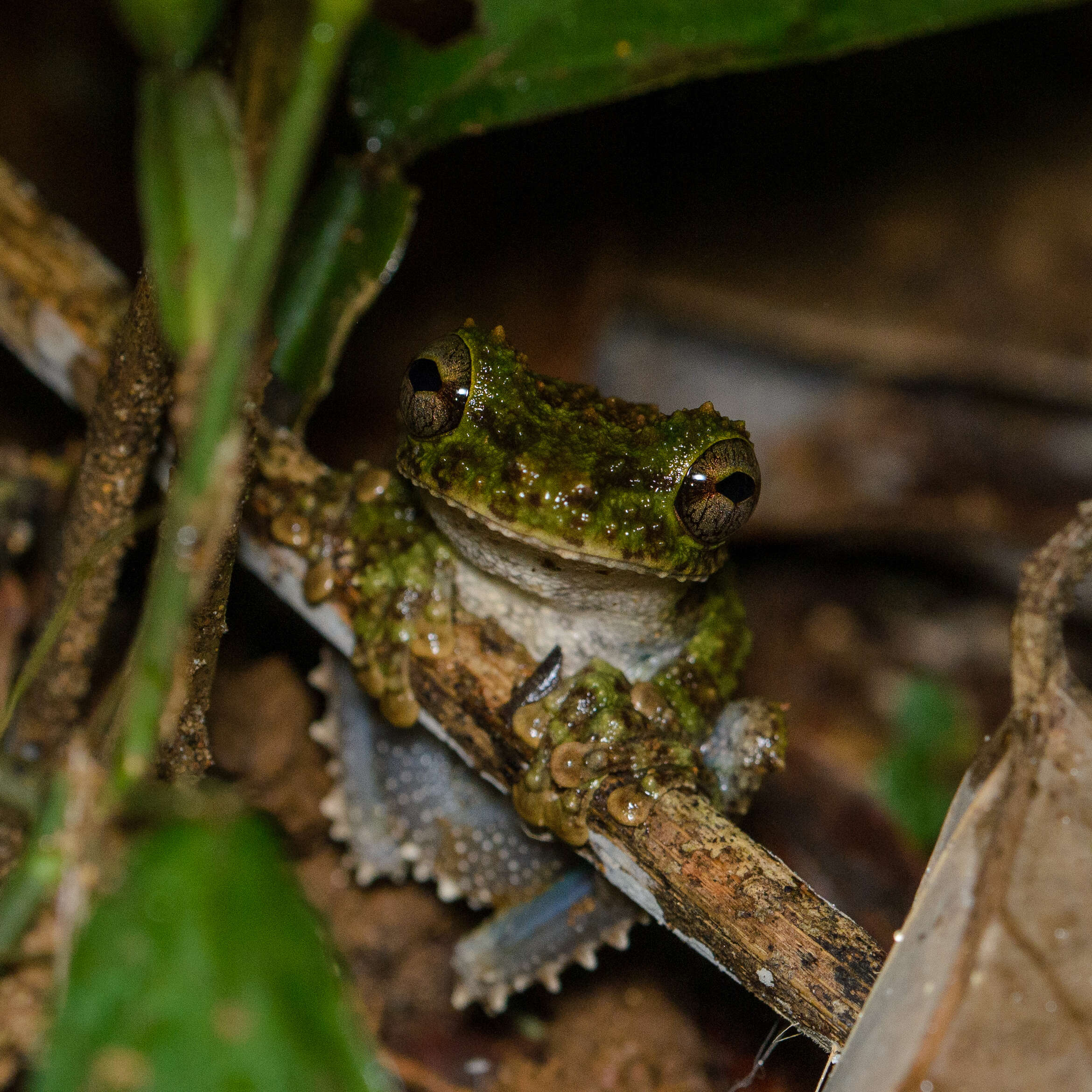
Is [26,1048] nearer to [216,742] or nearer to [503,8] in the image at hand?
[216,742]

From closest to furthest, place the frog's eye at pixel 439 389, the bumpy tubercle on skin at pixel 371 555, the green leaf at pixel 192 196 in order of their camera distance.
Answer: the green leaf at pixel 192 196 → the frog's eye at pixel 439 389 → the bumpy tubercle on skin at pixel 371 555

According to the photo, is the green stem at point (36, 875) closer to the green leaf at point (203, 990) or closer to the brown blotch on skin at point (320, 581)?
the green leaf at point (203, 990)

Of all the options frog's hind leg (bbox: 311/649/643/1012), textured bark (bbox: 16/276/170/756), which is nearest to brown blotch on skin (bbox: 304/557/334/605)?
frog's hind leg (bbox: 311/649/643/1012)

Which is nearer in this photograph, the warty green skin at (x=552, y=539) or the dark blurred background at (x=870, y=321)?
the warty green skin at (x=552, y=539)

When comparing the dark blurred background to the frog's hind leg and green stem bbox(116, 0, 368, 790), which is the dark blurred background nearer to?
the frog's hind leg

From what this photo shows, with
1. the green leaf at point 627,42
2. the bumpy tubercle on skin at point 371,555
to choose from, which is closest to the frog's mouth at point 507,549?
the bumpy tubercle on skin at point 371,555

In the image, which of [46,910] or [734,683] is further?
[734,683]

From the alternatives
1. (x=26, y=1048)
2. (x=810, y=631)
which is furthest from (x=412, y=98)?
(x=810, y=631)

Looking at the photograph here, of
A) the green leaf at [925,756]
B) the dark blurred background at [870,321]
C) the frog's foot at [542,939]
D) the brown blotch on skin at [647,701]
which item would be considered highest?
the dark blurred background at [870,321]
